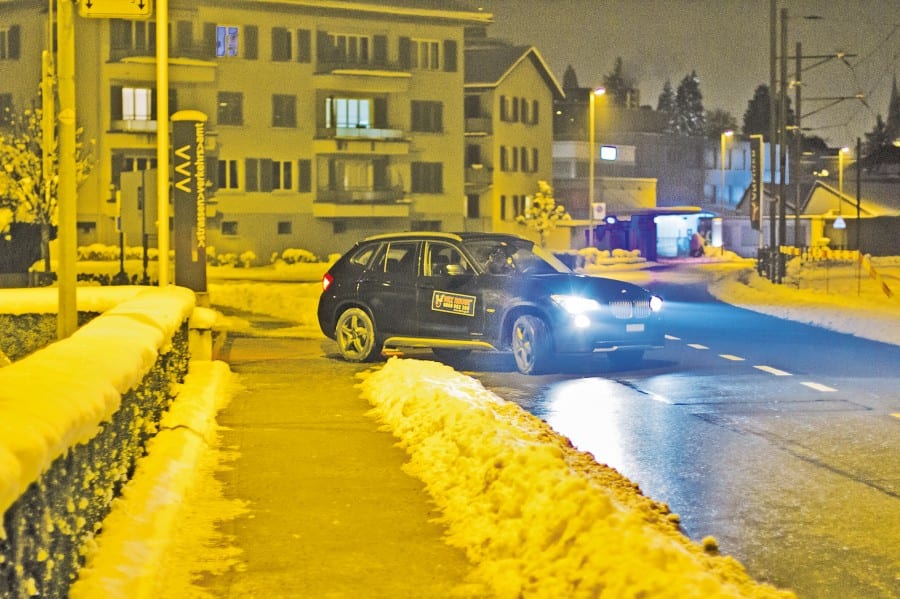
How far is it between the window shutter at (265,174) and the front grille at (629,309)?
5594cm

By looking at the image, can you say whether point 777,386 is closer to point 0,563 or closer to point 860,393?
point 860,393

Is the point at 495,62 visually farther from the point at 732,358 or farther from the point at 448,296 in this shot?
the point at 448,296

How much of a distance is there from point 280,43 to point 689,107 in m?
132

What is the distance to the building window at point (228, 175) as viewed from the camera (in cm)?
7112

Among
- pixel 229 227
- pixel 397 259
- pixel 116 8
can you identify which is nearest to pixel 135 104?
pixel 229 227

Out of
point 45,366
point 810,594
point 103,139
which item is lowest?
point 810,594

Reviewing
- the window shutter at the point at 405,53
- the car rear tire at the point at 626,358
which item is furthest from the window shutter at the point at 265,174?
the car rear tire at the point at 626,358

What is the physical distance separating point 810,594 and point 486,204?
7574cm

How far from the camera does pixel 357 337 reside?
19.0m

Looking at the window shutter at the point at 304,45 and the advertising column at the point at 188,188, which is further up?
the window shutter at the point at 304,45

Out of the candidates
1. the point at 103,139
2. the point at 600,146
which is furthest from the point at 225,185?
the point at 600,146

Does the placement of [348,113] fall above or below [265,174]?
above

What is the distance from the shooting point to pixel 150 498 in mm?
8367

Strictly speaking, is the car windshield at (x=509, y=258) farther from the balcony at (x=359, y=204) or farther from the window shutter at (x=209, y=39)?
the balcony at (x=359, y=204)
